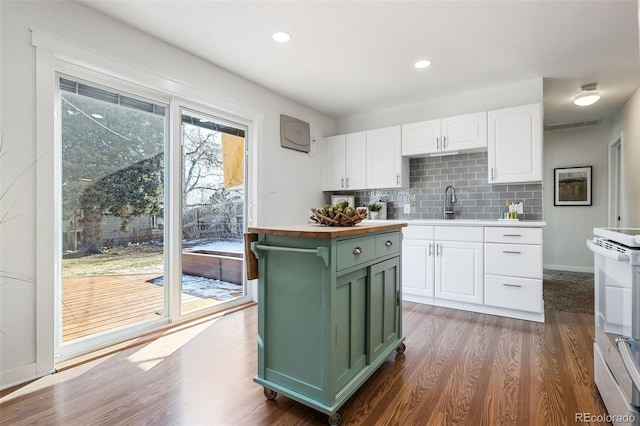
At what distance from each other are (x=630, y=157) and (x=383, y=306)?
4.25m

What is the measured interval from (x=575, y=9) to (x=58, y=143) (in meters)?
3.76

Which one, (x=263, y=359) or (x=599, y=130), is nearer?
(x=263, y=359)

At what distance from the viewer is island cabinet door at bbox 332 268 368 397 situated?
1.60m

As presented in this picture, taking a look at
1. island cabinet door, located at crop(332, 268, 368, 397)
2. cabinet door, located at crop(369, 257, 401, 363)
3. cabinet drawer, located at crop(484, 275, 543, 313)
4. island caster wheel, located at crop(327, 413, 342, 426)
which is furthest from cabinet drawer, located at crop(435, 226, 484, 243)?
island caster wheel, located at crop(327, 413, 342, 426)

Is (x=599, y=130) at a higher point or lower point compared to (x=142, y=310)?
higher

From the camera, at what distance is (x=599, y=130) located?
5.23 m

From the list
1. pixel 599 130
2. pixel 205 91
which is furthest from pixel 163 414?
pixel 599 130

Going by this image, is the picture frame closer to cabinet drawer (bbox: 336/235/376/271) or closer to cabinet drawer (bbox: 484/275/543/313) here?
cabinet drawer (bbox: 484/275/543/313)

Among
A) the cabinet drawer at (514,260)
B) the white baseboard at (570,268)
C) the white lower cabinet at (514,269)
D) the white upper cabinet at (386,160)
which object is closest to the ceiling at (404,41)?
the white upper cabinet at (386,160)

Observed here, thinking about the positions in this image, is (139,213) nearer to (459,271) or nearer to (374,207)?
(374,207)

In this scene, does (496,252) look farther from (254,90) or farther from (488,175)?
(254,90)

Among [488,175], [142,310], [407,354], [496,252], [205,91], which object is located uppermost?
[205,91]

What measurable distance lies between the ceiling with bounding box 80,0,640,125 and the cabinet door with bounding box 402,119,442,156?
40 cm

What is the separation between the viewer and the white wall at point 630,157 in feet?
12.3
